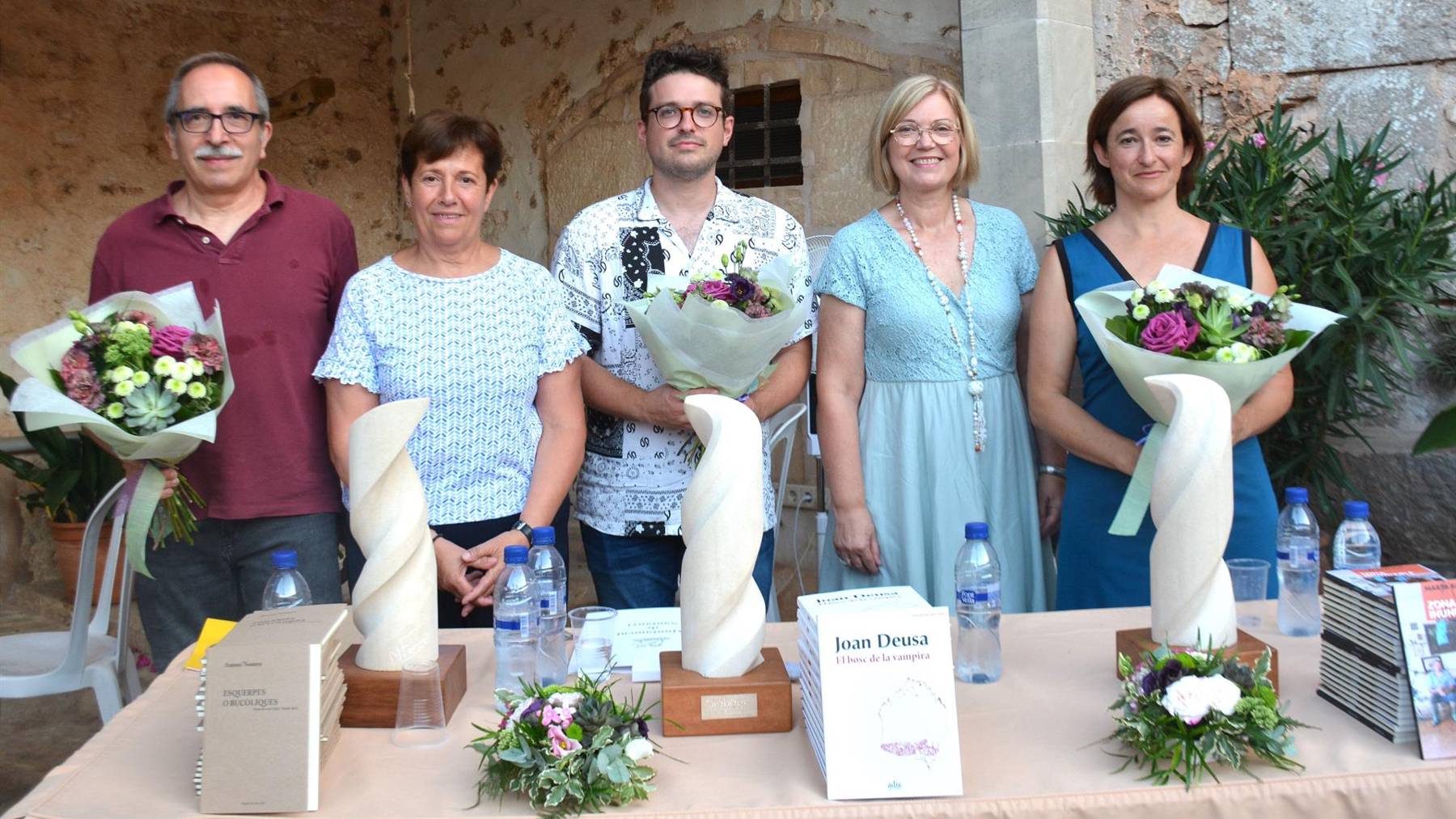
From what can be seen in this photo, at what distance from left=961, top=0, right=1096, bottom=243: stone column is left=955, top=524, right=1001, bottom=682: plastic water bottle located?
201 centimetres

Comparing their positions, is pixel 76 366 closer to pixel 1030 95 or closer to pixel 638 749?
pixel 638 749

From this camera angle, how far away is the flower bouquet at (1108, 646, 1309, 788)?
5.77 ft

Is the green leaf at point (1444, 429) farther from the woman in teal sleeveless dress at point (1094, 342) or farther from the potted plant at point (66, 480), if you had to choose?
the potted plant at point (66, 480)

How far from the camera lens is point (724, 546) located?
6.47ft

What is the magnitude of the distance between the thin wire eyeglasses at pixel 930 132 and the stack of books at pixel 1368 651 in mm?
1408

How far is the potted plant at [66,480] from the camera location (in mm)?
5410

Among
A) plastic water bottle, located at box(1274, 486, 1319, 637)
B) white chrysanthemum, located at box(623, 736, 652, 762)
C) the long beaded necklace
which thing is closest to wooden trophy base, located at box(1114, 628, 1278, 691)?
plastic water bottle, located at box(1274, 486, 1319, 637)

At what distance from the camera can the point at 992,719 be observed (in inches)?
77.9

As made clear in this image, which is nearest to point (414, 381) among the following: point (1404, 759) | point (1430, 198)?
point (1404, 759)

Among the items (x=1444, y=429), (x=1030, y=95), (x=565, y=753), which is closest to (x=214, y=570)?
(x=565, y=753)

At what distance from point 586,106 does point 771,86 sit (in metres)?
1.19

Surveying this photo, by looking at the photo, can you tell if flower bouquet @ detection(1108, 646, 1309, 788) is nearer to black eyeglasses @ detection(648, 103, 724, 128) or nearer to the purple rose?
the purple rose

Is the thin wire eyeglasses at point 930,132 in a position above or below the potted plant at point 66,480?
above

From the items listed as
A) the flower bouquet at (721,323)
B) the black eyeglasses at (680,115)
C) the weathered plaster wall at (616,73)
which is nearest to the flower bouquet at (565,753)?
the flower bouquet at (721,323)
